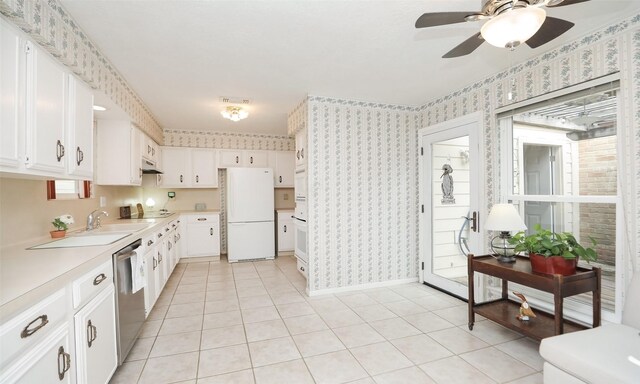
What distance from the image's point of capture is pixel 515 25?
1.32 meters

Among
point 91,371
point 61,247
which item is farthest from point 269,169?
point 91,371

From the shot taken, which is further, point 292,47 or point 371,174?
point 371,174

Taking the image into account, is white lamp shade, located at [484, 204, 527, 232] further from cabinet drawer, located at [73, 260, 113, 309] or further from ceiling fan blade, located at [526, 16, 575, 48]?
cabinet drawer, located at [73, 260, 113, 309]

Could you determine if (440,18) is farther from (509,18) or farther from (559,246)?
(559,246)

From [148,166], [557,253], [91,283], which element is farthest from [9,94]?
[557,253]

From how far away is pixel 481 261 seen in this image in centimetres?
251

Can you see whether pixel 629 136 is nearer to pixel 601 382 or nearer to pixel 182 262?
pixel 601 382

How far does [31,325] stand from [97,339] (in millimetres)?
664

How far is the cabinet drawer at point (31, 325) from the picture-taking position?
95 centimetres

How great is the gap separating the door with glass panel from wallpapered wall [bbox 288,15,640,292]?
144 mm

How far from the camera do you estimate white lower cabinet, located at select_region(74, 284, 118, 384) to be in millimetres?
1447

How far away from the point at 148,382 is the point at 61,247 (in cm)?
105

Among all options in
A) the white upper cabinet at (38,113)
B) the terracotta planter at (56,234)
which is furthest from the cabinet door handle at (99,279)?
the terracotta planter at (56,234)

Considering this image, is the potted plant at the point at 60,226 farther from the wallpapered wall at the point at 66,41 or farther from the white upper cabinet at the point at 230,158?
the white upper cabinet at the point at 230,158
